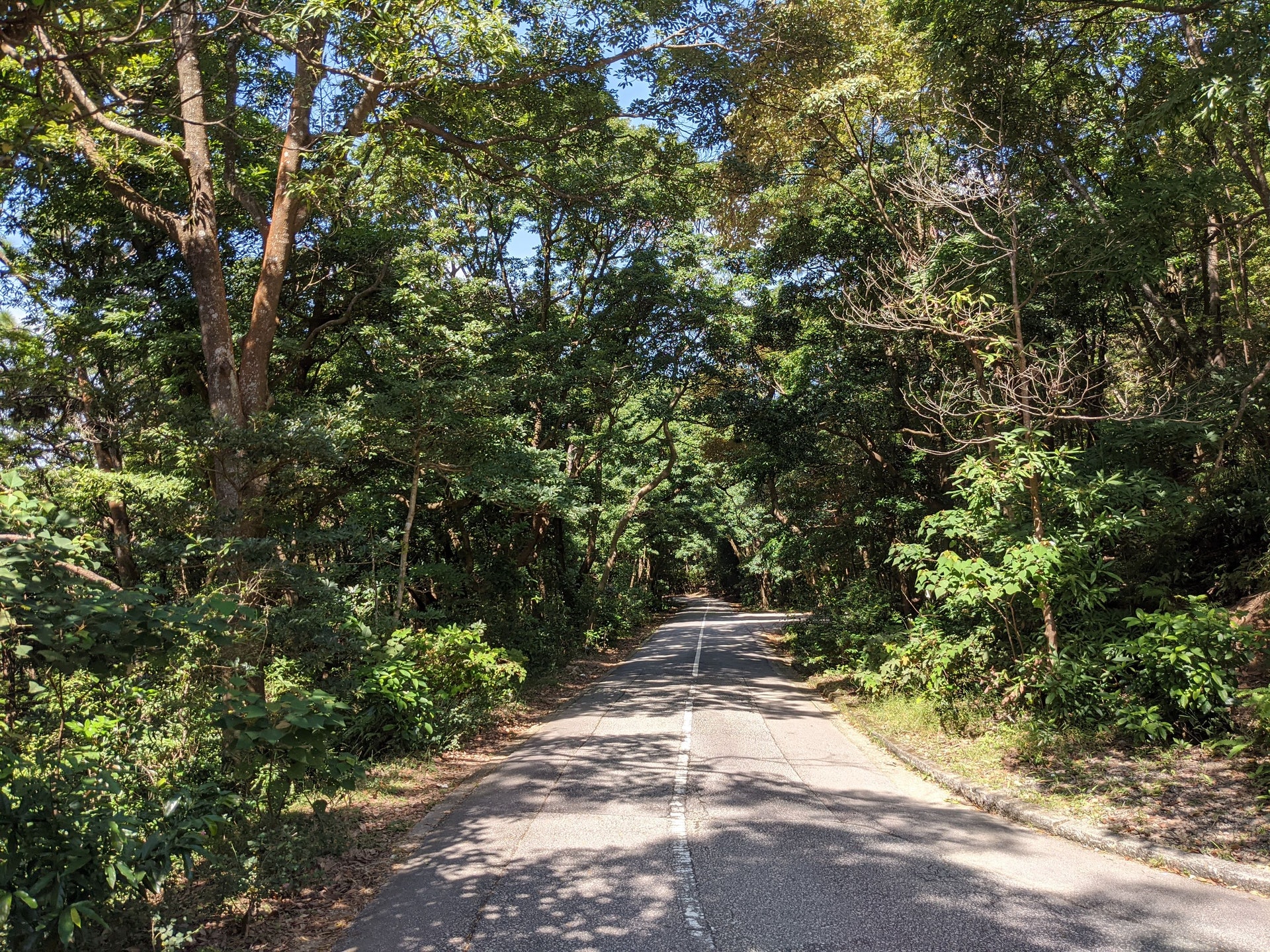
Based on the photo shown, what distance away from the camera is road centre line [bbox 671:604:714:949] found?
4023 mm

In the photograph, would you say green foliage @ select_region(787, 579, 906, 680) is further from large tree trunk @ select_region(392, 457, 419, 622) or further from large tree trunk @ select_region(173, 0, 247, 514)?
large tree trunk @ select_region(173, 0, 247, 514)

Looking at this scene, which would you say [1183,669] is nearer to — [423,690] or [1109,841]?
[1109,841]

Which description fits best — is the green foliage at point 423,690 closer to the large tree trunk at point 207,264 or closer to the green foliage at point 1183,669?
the large tree trunk at point 207,264

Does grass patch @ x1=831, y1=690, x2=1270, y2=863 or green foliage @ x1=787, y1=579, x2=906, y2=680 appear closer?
grass patch @ x1=831, y1=690, x2=1270, y2=863

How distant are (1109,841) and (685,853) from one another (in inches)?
121

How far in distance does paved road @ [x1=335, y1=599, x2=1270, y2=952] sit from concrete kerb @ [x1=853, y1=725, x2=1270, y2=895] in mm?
126

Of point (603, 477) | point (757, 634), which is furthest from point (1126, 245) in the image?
point (757, 634)

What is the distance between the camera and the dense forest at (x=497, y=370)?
4.60 meters

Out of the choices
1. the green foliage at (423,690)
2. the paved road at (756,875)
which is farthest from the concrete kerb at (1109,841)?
the green foliage at (423,690)

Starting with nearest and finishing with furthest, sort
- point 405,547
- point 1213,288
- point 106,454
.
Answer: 1. point 405,547
2. point 1213,288
3. point 106,454

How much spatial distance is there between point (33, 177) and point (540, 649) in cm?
1169

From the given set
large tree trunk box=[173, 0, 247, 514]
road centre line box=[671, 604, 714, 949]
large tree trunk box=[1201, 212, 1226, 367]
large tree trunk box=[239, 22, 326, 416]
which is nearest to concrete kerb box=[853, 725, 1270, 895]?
road centre line box=[671, 604, 714, 949]

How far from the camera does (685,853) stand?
522 cm

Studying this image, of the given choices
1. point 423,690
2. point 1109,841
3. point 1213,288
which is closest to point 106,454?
point 423,690
